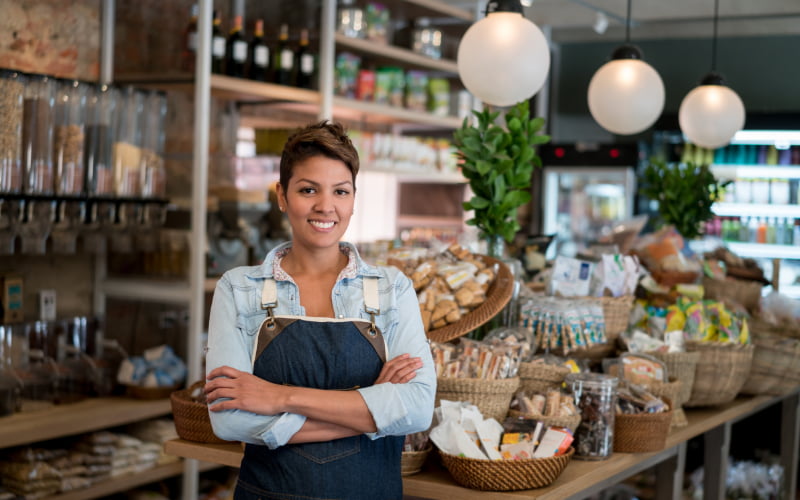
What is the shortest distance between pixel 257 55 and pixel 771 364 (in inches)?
110

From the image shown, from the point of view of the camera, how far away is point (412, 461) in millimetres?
2344

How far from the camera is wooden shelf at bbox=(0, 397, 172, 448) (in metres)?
3.49

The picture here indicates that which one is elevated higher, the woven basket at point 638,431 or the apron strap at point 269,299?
the apron strap at point 269,299

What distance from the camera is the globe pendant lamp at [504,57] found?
323 centimetres

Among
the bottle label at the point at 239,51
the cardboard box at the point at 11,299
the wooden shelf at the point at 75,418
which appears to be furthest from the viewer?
the bottle label at the point at 239,51

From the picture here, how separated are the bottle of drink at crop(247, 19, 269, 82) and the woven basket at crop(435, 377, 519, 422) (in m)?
2.67

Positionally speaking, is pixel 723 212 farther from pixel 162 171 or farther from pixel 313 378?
pixel 313 378

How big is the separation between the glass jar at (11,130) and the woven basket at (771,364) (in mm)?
2956

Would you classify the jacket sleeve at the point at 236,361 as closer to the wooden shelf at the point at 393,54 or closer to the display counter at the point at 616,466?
the display counter at the point at 616,466

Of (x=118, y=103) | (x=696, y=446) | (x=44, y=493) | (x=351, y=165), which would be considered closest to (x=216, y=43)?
(x=118, y=103)

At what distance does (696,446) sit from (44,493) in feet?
11.7

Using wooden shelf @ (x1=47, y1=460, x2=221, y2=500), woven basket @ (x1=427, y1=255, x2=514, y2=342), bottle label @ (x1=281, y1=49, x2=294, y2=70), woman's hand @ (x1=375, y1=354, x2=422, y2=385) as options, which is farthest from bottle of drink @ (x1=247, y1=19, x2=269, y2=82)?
woman's hand @ (x1=375, y1=354, x2=422, y2=385)

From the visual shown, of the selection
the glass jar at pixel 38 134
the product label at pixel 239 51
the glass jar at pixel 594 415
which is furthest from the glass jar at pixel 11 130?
the glass jar at pixel 594 415

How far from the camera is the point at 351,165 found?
198 centimetres
